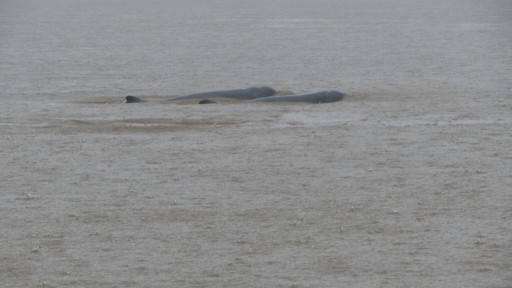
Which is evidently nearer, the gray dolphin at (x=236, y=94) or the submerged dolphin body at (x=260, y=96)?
the submerged dolphin body at (x=260, y=96)

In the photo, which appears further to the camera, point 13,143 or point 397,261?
point 13,143

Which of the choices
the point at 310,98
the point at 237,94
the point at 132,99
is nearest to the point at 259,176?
the point at 310,98

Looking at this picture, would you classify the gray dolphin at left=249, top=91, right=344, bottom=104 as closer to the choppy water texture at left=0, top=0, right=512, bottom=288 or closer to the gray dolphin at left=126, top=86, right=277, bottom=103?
the choppy water texture at left=0, top=0, right=512, bottom=288

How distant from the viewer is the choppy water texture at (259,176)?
9.87m

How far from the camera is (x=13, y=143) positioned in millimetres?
16609

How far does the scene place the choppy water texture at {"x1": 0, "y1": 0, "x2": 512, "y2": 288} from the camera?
987cm

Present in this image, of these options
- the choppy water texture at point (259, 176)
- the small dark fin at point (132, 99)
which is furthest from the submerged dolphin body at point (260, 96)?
the choppy water texture at point (259, 176)

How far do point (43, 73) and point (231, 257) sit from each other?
1758 cm

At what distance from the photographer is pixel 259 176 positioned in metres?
13.8

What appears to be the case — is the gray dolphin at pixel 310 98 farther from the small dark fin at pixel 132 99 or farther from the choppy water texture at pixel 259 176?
the small dark fin at pixel 132 99

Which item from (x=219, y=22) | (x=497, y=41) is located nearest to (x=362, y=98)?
(x=497, y=41)

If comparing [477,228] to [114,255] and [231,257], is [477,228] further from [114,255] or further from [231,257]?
[114,255]

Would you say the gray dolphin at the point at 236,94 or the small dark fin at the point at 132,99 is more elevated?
the small dark fin at the point at 132,99

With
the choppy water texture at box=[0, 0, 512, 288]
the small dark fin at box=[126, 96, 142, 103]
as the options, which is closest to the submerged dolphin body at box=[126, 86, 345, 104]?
the small dark fin at box=[126, 96, 142, 103]
